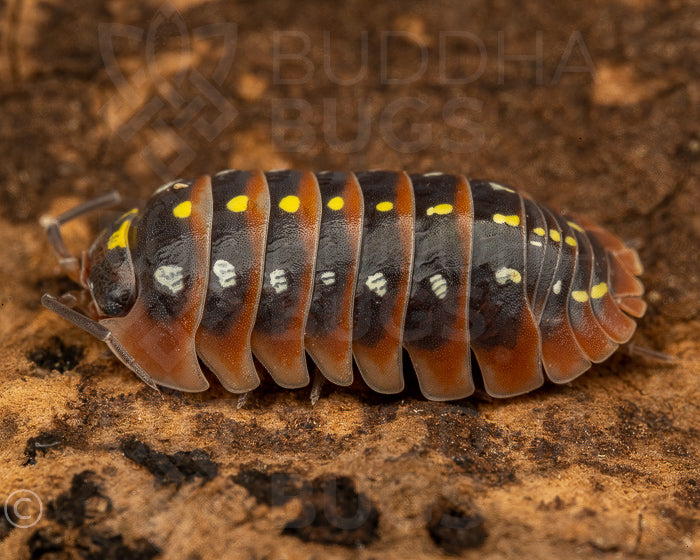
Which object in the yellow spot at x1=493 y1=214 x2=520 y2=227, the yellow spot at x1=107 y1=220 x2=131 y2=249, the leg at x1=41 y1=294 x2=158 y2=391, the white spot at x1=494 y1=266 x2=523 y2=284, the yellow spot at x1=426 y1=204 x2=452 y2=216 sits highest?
the yellow spot at x1=426 y1=204 x2=452 y2=216

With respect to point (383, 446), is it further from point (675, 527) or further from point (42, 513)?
point (42, 513)

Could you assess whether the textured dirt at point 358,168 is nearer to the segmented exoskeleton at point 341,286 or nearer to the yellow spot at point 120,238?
the segmented exoskeleton at point 341,286

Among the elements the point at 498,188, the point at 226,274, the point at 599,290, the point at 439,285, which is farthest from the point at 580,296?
Answer: the point at 226,274

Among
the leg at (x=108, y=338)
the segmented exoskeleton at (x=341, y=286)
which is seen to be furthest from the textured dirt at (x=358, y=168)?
the segmented exoskeleton at (x=341, y=286)

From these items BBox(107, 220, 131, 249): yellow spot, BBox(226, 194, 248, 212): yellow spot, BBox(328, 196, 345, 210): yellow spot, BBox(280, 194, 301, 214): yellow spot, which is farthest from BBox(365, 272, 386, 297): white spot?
BBox(107, 220, 131, 249): yellow spot

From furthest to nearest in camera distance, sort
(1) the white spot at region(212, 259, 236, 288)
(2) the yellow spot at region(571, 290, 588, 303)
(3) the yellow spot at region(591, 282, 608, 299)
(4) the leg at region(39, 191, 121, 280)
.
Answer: (4) the leg at region(39, 191, 121, 280), (3) the yellow spot at region(591, 282, 608, 299), (2) the yellow spot at region(571, 290, 588, 303), (1) the white spot at region(212, 259, 236, 288)

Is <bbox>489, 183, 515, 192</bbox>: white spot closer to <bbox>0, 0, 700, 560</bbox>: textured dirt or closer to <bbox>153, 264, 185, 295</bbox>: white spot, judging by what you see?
<bbox>0, 0, 700, 560</bbox>: textured dirt
